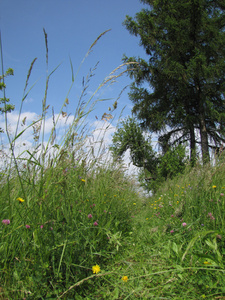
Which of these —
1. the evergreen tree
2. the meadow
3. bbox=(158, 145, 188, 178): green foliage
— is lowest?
the meadow

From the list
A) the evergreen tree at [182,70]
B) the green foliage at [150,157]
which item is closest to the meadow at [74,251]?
the green foliage at [150,157]

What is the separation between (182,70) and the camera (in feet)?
42.5

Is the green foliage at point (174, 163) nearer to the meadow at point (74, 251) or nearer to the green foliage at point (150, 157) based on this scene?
the green foliage at point (150, 157)

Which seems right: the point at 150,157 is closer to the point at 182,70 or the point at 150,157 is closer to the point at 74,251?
the point at 182,70

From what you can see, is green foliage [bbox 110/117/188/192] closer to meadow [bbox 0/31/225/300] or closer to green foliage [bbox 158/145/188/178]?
green foliage [bbox 158/145/188/178]

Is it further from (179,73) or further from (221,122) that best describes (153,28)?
(221,122)

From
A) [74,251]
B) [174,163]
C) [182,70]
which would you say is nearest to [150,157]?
[174,163]

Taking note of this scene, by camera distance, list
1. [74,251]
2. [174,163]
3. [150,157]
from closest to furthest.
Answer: [74,251], [174,163], [150,157]

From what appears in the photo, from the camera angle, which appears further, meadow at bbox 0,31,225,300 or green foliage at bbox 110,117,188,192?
green foliage at bbox 110,117,188,192

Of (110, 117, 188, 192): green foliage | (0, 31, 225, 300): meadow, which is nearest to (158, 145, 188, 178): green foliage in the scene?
(110, 117, 188, 192): green foliage

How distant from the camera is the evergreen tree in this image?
13164 mm

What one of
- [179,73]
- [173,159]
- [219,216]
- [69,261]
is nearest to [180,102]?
[179,73]

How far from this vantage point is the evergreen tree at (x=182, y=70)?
13164 mm

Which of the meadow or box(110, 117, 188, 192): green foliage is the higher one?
box(110, 117, 188, 192): green foliage
